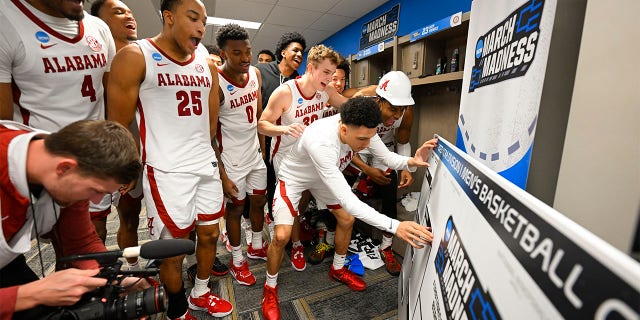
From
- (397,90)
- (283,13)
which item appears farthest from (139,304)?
(283,13)

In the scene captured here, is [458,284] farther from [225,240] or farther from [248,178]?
[225,240]

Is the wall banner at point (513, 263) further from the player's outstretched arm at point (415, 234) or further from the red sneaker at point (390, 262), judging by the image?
the red sneaker at point (390, 262)

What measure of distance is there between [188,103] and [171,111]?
9 cm

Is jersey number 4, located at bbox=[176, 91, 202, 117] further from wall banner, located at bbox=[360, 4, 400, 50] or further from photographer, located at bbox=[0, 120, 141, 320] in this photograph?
wall banner, located at bbox=[360, 4, 400, 50]

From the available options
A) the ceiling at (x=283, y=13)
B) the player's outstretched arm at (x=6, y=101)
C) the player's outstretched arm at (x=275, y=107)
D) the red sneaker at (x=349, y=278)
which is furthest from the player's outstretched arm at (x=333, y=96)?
the ceiling at (x=283, y=13)

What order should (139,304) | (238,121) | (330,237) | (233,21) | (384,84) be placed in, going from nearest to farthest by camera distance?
(139,304) < (238,121) < (384,84) < (330,237) < (233,21)

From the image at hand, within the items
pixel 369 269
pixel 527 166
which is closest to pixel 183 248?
pixel 527 166

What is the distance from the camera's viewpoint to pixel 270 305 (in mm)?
1596

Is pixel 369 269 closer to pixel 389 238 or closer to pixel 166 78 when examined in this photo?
→ pixel 389 238

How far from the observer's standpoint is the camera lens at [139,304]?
76 centimetres

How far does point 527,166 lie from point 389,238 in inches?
56.0

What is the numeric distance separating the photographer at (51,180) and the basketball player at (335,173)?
84 cm

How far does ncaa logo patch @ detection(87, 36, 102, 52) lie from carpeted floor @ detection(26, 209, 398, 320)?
1440 mm

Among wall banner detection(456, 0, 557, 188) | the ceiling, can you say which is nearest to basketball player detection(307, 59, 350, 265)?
wall banner detection(456, 0, 557, 188)
